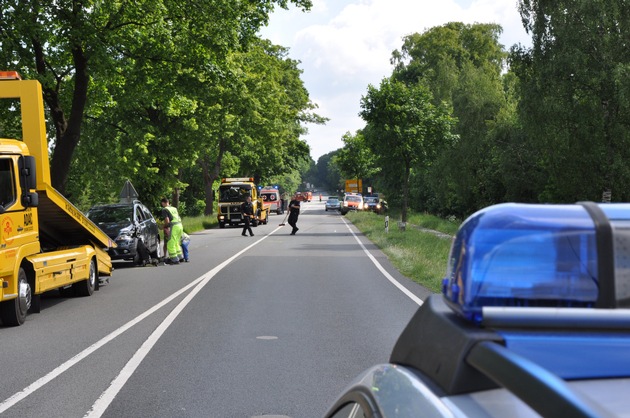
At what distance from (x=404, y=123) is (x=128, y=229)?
58.3 ft

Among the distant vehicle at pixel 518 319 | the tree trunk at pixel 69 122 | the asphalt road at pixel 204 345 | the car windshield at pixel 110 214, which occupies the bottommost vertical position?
the asphalt road at pixel 204 345

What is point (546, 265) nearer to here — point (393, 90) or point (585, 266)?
point (585, 266)

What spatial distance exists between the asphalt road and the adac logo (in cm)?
124

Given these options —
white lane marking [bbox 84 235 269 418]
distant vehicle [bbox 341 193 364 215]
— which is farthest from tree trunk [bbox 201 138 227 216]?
white lane marking [bbox 84 235 269 418]

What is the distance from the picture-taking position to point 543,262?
6.39ft

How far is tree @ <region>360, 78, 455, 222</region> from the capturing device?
3522 cm

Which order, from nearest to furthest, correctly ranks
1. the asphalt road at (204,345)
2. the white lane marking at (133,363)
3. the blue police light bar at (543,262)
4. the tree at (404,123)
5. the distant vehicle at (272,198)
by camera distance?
the blue police light bar at (543,262) < the white lane marking at (133,363) < the asphalt road at (204,345) < the tree at (404,123) < the distant vehicle at (272,198)

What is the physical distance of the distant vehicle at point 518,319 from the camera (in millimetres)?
1708

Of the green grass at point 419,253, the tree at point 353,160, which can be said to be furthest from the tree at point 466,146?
the tree at point 353,160

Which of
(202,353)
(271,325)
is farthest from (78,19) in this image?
(202,353)

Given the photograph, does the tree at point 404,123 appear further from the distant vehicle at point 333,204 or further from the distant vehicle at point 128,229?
the distant vehicle at point 333,204

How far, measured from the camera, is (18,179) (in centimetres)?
1124

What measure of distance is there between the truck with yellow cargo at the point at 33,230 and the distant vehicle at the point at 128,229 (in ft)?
17.4

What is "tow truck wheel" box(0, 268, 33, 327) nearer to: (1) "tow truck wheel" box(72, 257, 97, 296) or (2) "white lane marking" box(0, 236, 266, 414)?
(2) "white lane marking" box(0, 236, 266, 414)
